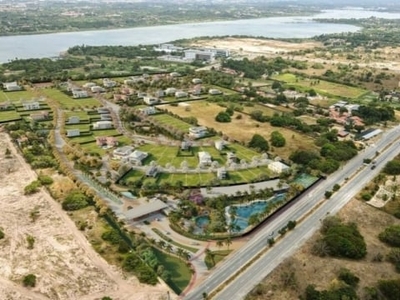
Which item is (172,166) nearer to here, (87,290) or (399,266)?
(87,290)

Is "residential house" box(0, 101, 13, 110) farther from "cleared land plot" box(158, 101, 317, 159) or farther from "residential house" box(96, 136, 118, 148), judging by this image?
"cleared land plot" box(158, 101, 317, 159)

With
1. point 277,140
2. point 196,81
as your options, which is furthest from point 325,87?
point 277,140

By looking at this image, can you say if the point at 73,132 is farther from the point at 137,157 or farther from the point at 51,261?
the point at 51,261

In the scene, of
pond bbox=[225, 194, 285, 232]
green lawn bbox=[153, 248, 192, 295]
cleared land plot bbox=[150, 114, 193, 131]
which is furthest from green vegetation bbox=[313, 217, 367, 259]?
cleared land plot bbox=[150, 114, 193, 131]

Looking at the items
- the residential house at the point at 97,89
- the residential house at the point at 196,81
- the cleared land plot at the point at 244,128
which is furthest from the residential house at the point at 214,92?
the residential house at the point at 97,89

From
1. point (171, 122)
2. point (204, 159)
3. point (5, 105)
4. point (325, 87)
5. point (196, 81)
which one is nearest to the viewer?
point (204, 159)
